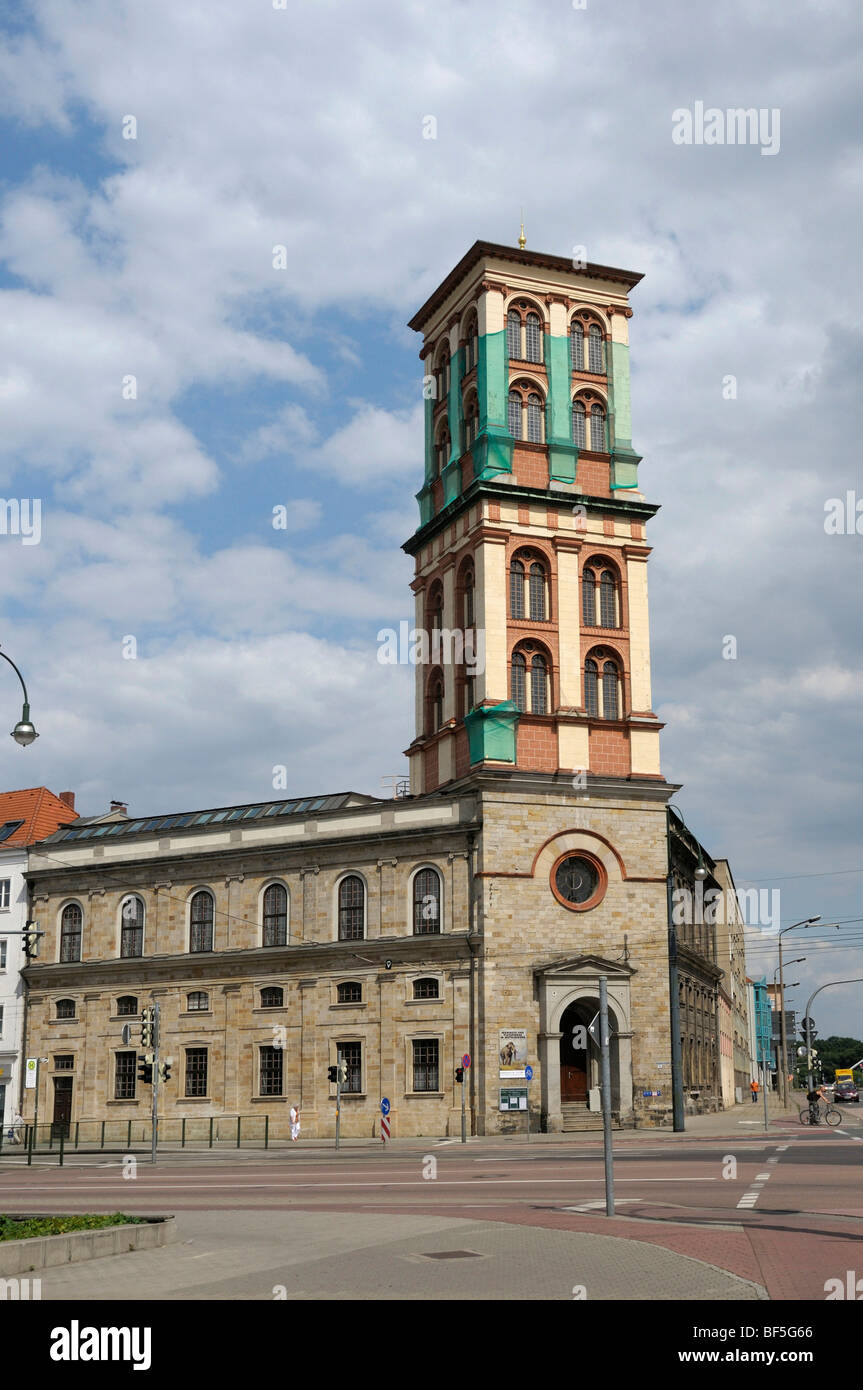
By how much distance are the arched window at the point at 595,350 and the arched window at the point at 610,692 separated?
1313cm

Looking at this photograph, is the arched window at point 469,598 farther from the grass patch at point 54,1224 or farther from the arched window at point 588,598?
the grass patch at point 54,1224

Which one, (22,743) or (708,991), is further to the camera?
(708,991)

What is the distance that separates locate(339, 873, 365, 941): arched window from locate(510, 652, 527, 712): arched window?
30.2 ft

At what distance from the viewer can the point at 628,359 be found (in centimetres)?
5856

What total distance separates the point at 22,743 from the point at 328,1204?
9.29 meters

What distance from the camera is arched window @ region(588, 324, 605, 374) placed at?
58.2m

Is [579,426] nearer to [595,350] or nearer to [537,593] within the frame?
[595,350]

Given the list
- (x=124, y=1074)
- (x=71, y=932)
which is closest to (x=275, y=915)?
(x=124, y=1074)

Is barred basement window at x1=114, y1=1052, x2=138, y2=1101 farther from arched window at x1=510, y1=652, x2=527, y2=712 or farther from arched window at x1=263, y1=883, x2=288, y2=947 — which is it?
arched window at x1=510, y1=652, x2=527, y2=712

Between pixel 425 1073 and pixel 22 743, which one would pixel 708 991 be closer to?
pixel 425 1073

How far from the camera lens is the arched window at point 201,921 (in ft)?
183

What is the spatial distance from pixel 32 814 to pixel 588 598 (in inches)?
1113

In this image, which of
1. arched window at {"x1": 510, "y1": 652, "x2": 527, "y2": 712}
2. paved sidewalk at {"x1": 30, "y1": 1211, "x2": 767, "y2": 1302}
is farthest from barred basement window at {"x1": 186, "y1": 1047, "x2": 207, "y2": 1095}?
Result: paved sidewalk at {"x1": 30, "y1": 1211, "x2": 767, "y2": 1302}
